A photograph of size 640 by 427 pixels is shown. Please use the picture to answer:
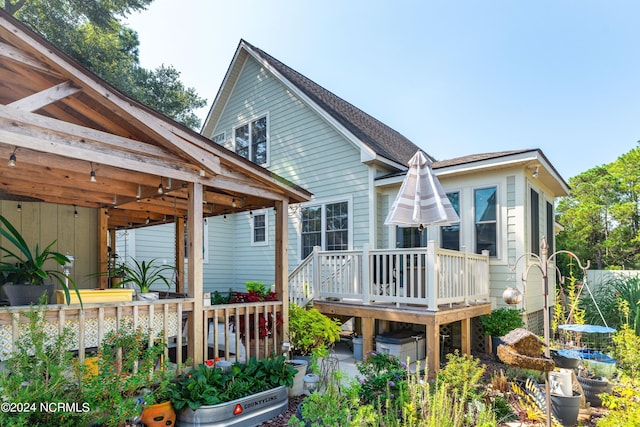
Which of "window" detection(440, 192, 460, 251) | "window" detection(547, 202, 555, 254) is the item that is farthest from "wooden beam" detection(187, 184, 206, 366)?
"window" detection(547, 202, 555, 254)

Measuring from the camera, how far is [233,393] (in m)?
3.80

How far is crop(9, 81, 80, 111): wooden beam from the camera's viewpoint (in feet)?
9.98

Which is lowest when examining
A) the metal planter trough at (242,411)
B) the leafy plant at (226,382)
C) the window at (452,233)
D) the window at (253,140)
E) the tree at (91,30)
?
the metal planter trough at (242,411)

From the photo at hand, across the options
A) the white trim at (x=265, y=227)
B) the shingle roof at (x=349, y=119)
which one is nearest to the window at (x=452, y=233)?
the shingle roof at (x=349, y=119)

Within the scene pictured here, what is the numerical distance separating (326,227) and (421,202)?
3.59m

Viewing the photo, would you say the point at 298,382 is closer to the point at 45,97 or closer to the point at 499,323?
the point at 45,97

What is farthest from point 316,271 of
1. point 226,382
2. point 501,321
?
point 226,382

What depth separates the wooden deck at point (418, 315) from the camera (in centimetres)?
555

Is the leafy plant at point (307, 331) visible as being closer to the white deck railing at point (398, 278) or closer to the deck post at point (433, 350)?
the white deck railing at point (398, 278)

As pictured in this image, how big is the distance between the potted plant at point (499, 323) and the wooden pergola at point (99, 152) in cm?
397

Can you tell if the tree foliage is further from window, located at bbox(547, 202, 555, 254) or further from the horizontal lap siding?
the horizontal lap siding

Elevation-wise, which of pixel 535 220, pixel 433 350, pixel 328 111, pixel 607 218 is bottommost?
pixel 433 350

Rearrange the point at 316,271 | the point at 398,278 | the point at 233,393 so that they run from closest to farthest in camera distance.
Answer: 1. the point at 233,393
2. the point at 398,278
3. the point at 316,271

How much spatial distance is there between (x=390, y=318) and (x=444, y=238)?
272cm
